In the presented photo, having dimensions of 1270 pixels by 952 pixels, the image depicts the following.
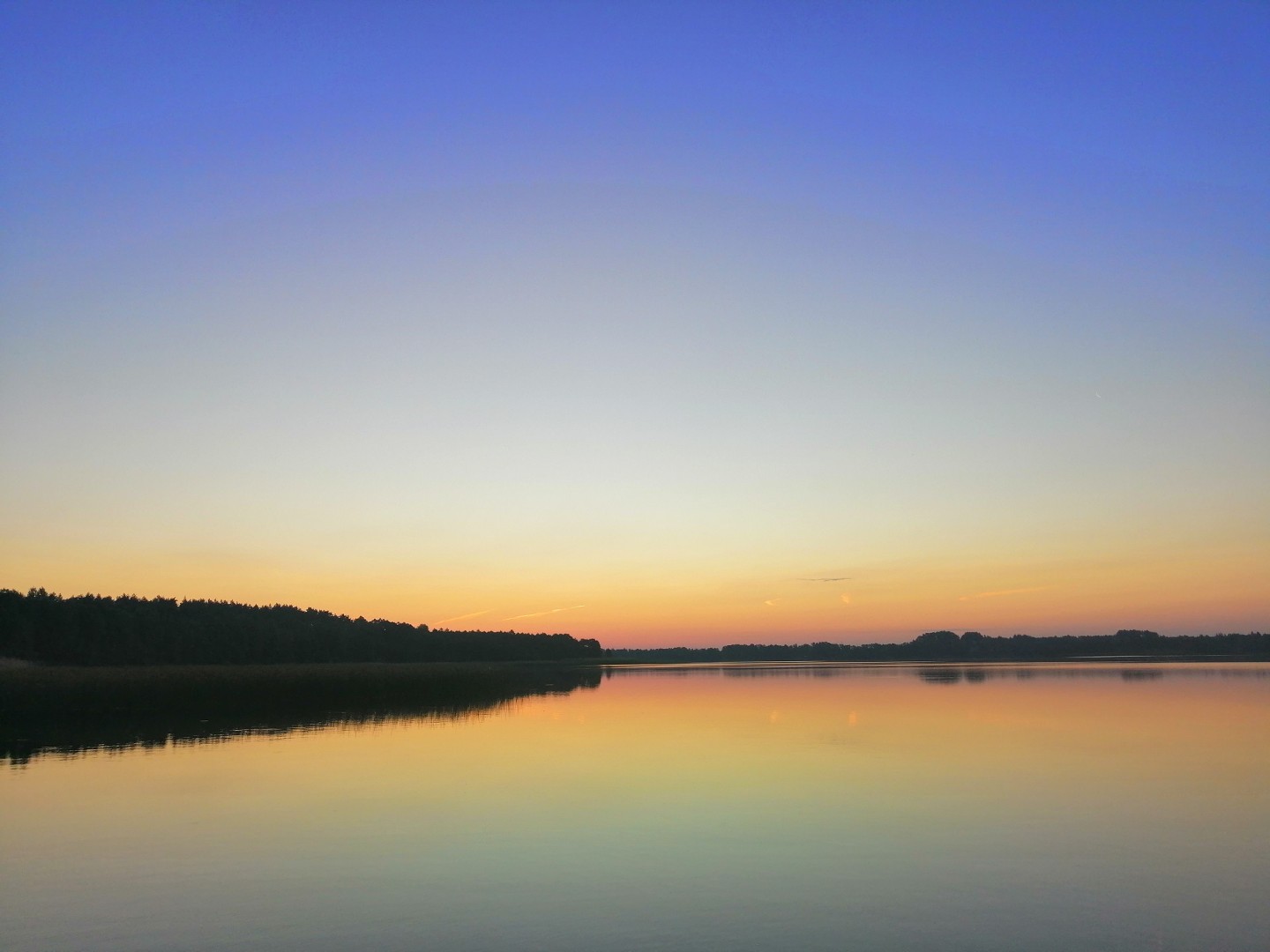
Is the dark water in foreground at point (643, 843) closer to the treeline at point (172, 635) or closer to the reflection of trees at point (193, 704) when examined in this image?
the reflection of trees at point (193, 704)

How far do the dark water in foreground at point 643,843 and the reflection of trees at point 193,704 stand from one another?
134 cm

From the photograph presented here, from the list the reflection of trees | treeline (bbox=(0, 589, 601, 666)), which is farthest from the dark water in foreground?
treeline (bbox=(0, 589, 601, 666))

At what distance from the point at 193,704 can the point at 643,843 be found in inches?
1411

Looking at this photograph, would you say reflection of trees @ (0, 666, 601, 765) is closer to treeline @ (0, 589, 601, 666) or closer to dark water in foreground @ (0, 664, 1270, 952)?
dark water in foreground @ (0, 664, 1270, 952)

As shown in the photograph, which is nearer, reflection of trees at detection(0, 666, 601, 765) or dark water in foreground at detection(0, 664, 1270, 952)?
dark water in foreground at detection(0, 664, 1270, 952)

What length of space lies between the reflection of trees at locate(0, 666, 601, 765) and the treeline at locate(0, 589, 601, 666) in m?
36.2

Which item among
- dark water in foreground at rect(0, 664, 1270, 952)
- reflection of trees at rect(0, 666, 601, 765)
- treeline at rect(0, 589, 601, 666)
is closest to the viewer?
dark water in foreground at rect(0, 664, 1270, 952)

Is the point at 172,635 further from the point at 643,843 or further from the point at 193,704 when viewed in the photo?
the point at 643,843

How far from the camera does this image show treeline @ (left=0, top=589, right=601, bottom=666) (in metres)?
81.8

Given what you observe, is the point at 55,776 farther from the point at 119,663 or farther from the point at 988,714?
the point at 119,663

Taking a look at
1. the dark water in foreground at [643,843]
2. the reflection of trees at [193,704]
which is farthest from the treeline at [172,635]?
the dark water in foreground at [643,843]

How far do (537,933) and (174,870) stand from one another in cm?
661

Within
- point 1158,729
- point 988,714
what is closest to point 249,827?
point 1158,729

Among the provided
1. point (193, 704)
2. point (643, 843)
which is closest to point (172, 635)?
point (193, 704)
